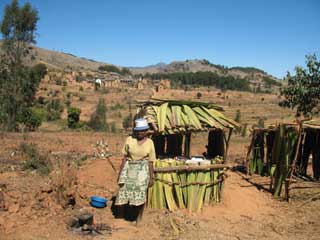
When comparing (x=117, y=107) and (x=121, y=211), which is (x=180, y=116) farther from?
(x=117, y=107)

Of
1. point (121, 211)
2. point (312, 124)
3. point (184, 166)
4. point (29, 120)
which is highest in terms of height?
point (312, 124)

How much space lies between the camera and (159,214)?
6188 mm

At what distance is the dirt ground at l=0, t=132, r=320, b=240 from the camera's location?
17.5 ft

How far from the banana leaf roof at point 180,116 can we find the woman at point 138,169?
86 cm

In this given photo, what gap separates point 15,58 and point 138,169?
17336 mm

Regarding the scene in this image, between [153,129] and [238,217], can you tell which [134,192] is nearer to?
[153,129]

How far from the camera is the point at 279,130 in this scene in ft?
28.1

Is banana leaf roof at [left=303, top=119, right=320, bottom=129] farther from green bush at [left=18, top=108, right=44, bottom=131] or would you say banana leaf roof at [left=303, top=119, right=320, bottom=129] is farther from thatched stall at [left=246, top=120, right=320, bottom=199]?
green bush at [left=18, top=108, right=44, bottom=131]

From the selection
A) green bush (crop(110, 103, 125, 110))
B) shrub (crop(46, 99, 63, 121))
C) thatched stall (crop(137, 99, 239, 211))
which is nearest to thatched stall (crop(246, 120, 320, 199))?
thatched stall (crop(137, 99, 239, 211))

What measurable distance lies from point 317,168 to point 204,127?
4.62 m

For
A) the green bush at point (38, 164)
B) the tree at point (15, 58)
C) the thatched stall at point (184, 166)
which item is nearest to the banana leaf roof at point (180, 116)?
the thatched stall at point (184, 166)

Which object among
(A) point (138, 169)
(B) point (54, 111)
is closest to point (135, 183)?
(A) point (138, 169)

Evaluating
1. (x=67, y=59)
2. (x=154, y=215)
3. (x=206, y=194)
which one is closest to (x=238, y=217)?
(x=206, y=194)

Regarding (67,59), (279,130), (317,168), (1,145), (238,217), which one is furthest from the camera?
(67,59)
